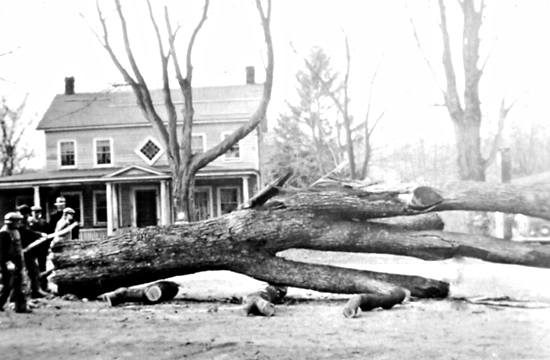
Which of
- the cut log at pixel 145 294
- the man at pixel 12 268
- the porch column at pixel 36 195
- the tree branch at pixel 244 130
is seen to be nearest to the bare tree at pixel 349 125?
the tree branch at pixel 244 130

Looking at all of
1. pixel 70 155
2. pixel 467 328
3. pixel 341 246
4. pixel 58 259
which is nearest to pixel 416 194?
pixel 341 246

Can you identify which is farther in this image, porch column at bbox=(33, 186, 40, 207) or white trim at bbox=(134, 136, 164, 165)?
white trim at bbox=(134, 136, 164, 165)

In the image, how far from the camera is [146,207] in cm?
617

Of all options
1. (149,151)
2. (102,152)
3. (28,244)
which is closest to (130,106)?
(102,152)

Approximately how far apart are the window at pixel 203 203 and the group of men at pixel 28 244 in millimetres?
1103

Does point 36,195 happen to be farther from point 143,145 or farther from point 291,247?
point 291,247

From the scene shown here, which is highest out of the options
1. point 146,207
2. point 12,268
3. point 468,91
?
point 468,91

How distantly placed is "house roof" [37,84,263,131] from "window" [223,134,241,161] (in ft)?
0.93

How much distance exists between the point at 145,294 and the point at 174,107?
102 inches

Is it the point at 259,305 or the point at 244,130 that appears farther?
the point at 259,305

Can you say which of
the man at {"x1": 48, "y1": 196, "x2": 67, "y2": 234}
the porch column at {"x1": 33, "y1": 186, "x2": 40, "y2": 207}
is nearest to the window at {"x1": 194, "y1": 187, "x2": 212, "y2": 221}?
the man at {"x1": 48, "y1": 196, "x2": 67, "y2": 234}

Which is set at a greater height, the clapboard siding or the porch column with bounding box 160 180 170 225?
the clapboard siding

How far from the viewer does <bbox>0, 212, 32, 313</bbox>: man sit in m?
6.15

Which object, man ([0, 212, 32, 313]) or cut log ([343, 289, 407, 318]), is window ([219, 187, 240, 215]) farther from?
man ([0, 212, 32, 313])
